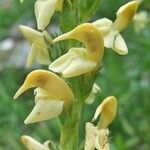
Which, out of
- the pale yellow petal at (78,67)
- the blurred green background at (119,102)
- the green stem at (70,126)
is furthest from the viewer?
the blurred green background at (119,102)

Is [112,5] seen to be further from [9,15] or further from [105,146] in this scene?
[105,146]

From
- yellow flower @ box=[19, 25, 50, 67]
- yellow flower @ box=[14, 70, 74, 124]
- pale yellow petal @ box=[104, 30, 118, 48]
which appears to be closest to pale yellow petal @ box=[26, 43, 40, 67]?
yellow flower @ box=[19, 25, 50, 67]

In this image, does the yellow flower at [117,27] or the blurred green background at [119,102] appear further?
the blurred green background at [119,102]

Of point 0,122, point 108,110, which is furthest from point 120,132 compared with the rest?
point 108,110

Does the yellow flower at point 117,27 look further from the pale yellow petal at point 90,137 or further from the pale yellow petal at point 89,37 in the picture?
the pale yellow petal at point 90,137

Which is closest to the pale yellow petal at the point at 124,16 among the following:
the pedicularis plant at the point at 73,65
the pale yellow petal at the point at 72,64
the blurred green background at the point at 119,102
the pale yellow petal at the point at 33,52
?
the pedicularis plant at the point at 73,65

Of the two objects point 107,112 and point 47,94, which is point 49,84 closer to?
point 47,94

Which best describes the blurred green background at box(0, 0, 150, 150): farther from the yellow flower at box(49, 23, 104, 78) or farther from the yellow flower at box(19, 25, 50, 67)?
the yellow flower at box(49, 23, 104, 78)

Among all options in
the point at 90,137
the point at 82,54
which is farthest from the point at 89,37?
the point at 90,137
